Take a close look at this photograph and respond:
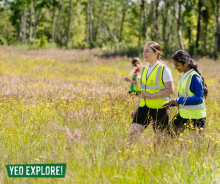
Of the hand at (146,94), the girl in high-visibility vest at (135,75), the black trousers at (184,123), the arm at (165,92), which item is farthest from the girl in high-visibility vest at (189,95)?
the girl in high-visibility vest at (135,75)

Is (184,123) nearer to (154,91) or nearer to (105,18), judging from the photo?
(154,91)

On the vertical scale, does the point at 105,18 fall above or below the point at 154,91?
above

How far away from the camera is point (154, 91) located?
144 inches

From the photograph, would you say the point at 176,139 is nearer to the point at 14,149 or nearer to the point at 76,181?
the point at 76,181

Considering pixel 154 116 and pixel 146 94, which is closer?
pixel 146 94

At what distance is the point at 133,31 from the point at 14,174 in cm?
5309

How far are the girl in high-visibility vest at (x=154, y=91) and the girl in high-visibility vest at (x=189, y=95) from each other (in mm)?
197

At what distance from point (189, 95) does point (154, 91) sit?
533 millimetres

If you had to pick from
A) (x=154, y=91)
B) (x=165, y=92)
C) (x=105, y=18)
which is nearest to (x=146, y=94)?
(x=154, y=91)

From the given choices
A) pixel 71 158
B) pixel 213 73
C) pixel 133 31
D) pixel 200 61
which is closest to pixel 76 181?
pixel 71 158

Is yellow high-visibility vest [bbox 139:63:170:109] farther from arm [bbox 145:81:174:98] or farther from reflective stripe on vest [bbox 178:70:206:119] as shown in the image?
reflective stripe on vest [bbox 178:70:206:119]

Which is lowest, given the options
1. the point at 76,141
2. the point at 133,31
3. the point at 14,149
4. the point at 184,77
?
the point at 14,149

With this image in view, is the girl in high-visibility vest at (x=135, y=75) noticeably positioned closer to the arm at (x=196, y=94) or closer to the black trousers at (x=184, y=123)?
the black trousers at (x=184, y=123)

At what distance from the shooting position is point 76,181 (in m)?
2.44
